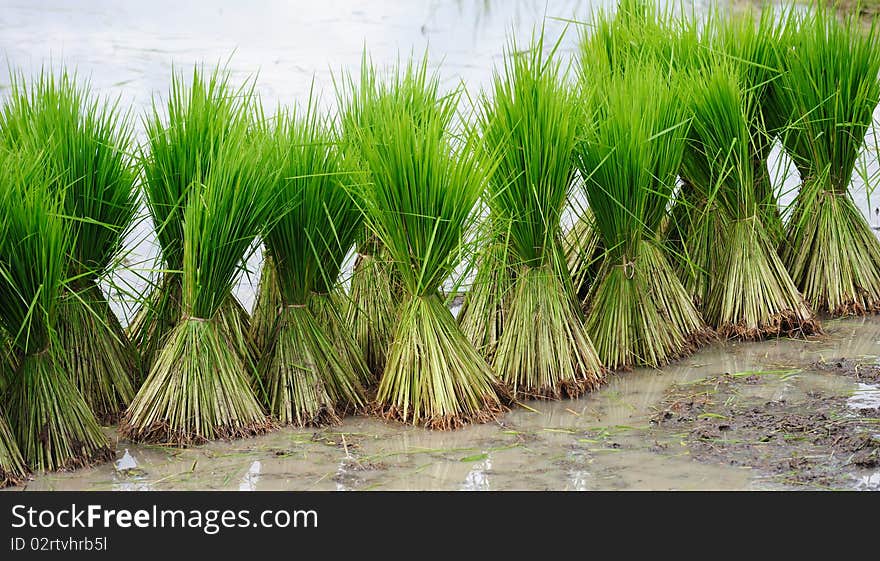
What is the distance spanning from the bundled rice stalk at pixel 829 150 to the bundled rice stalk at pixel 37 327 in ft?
10.8

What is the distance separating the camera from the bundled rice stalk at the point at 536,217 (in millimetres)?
3979

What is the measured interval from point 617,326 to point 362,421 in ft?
3.87

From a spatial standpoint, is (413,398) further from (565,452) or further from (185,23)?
(185,23)

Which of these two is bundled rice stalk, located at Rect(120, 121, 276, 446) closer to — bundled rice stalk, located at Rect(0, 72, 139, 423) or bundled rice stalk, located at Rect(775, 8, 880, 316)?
bundled rice stalk, located at Rect(0, 72, 139, 423)

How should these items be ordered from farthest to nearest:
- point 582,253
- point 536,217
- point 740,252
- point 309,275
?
point 740,252, point 582,253, point 536,217, point 309,275

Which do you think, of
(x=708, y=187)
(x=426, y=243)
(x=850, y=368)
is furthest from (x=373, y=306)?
(x=850, y=368)

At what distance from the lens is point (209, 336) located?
12.3 ft

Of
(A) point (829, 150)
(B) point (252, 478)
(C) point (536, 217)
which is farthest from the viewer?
(A) point (829, 150)

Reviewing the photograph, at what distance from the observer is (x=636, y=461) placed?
357cm

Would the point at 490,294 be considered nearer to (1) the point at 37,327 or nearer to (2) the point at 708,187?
(2) the point at 708,187

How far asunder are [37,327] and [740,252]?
2947mm

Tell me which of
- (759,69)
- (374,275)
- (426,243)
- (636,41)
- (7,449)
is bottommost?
(7,449)

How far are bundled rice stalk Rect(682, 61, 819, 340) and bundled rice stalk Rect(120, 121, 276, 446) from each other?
202cm

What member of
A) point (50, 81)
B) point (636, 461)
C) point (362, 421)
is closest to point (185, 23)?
point (50, 81)
